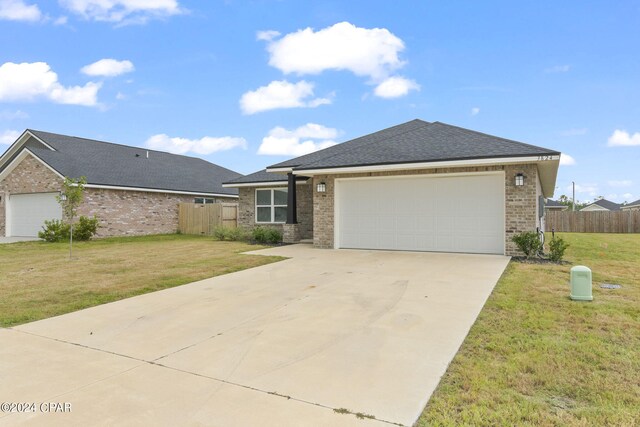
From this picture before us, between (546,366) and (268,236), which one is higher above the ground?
(268,236)

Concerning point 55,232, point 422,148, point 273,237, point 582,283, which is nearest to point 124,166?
point 55,232

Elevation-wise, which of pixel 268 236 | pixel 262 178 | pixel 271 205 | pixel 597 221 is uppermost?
pixel 262 178

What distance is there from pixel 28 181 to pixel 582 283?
2482cm

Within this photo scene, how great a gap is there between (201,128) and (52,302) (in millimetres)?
20605

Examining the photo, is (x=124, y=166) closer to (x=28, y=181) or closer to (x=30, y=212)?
(x=28, y=181)

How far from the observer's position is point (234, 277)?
8.69 m

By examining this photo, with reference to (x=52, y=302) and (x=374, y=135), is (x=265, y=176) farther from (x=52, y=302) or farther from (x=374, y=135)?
(x=52, y=302)

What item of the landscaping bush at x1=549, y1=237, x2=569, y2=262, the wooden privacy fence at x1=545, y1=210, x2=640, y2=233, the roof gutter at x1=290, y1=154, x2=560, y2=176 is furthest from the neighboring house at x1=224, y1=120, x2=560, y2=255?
the wooden privacy fence at x1=545, y1=210, x2=640, y2=233

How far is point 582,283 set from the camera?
632cm

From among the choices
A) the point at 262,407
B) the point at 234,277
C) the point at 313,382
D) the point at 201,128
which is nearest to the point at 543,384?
the point at 313,382

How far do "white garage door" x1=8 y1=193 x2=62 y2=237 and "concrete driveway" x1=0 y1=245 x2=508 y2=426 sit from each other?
56.1 feet

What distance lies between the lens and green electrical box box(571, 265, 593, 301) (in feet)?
20.6

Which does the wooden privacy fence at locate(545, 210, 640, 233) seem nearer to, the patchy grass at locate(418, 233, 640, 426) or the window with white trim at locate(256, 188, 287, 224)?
the window with white trim at locate(256, 188, 287, 224)

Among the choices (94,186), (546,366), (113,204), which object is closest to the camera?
(546,366)
